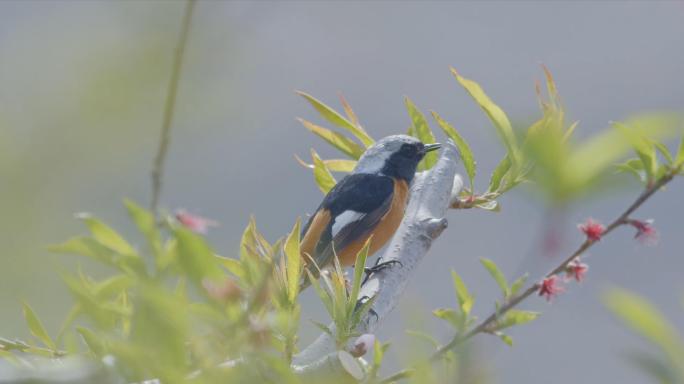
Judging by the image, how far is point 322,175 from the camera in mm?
889

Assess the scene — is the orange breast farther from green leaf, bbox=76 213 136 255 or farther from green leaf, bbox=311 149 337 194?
green leaf, bbox=76 213 136 255

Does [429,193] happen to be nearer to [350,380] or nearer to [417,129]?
[417,129]

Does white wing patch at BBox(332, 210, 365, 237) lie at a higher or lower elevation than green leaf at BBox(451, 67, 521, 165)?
higher

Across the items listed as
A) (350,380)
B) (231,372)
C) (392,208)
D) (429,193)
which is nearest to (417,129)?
(429,193)

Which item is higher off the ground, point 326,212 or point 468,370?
point 326,212

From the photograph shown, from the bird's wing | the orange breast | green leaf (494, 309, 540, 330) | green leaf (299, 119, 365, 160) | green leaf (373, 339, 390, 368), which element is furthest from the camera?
the orange breast

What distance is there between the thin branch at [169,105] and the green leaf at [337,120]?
626 millimetres

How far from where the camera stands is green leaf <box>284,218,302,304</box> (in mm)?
496

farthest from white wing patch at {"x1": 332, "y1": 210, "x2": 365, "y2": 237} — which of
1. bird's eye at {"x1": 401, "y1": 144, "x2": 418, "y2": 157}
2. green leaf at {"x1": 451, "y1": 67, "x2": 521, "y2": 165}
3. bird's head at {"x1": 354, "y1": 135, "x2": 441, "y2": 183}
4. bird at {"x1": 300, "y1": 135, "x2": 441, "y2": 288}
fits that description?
green leaf at {"x1": 451, "y1": 67, "x2": 521, "y2": 165}

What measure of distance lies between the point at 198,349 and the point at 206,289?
2cm

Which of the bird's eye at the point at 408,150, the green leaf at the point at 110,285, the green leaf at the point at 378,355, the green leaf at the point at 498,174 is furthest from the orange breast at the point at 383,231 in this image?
the green leaf at the point at 110,285

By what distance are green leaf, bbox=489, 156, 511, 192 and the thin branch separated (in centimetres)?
55

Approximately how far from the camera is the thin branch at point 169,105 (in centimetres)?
21

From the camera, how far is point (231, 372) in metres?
0.23
